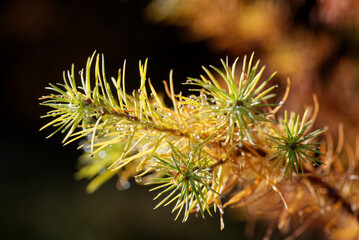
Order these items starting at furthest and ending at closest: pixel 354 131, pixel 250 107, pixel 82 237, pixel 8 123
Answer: pixel 8 123, pixel 82 237, pixel 354 131, pixel 250 107

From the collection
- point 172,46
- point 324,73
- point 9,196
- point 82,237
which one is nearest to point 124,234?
point 82,237

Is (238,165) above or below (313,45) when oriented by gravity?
below

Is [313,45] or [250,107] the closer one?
[250,107]

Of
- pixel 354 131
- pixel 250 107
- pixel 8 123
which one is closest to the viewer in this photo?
pixel 250 107

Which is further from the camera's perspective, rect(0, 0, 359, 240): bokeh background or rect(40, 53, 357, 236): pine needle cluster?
rect(0, 0, 359, 240): bokeh background

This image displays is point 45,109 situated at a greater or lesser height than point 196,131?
greater

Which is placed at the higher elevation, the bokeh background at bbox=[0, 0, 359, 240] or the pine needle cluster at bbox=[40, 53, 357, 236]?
the bokeh background at bbox=[0, 0, 359, 240]

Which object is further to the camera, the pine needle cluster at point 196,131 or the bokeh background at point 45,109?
the bokeh background at point 45,109

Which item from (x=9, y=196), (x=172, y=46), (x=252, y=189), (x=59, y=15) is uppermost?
(x=59, y=15)

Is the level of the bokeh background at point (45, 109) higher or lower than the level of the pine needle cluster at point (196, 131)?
higher

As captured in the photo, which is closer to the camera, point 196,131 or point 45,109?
point 196,131

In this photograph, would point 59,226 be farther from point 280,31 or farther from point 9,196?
point 280,31
